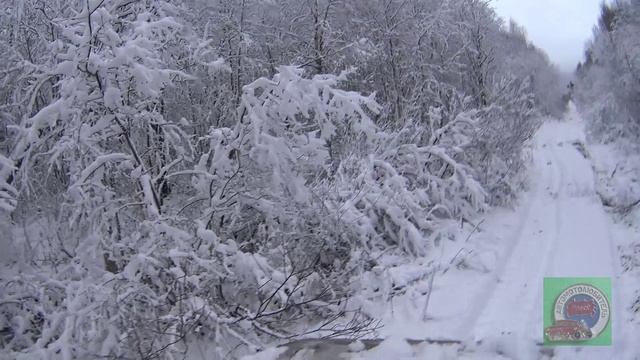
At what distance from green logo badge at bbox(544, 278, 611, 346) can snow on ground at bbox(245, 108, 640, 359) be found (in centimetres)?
9

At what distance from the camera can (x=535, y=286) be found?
662 cm

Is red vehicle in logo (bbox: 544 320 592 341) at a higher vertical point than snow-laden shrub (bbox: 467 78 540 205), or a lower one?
lower

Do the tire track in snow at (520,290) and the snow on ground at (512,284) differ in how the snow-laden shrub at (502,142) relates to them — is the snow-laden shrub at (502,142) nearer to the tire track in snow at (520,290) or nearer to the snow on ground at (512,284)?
the snow on ground at (512,284)

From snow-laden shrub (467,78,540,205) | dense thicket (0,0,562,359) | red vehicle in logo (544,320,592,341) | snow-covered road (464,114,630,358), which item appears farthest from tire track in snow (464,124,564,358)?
dense thicket (0,0,562,359)

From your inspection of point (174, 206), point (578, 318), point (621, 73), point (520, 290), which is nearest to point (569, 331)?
point (578, 318)

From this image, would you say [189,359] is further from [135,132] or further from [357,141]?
[357,141]

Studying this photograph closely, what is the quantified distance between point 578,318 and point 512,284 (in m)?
2.27

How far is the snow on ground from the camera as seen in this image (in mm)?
5027

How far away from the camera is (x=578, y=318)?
4633 mm

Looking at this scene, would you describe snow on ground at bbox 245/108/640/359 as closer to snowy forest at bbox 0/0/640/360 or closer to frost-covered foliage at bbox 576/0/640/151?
snowy forest at bbox 0/0/640/360

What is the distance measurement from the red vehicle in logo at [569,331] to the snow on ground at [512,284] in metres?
0.10

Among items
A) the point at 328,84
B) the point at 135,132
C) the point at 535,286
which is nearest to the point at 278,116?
the point at 328,84

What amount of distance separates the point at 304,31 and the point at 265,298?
10968 millimetres

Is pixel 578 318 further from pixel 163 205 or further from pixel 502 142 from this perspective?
pixel 502 142
